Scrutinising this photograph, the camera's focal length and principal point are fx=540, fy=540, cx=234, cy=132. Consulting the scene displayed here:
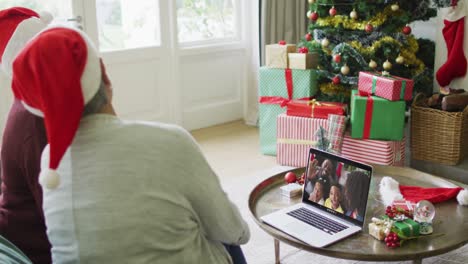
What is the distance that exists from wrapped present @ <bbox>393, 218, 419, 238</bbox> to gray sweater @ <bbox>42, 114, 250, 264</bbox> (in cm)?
86

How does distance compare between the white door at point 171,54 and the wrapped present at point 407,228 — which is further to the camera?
the white door at point 171,54

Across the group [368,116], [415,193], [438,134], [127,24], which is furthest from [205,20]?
[415,193]

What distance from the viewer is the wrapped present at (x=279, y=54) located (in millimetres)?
3842

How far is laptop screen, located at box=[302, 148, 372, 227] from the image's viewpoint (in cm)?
199

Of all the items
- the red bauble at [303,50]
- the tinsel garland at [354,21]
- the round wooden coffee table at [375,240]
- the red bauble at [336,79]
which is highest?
the tinsel garland at [354,21]

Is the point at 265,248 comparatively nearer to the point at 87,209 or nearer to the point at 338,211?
the point at 338,211

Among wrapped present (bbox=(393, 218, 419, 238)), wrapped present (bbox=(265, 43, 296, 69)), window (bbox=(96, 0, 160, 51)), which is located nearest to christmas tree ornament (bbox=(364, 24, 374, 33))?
wrapped present (bbox=(265, 43, 296, 69))

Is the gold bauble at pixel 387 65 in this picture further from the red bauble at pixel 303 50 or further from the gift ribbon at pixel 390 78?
the red bauble at pixel 303 50

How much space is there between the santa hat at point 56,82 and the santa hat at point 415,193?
1.47m

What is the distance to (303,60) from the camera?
12.3ft

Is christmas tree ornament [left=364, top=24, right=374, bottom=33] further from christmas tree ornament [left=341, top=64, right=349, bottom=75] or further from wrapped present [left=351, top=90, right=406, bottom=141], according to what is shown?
wrapped present [left=351, top=90, right=406, bottom=141]

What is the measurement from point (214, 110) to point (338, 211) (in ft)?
9.67

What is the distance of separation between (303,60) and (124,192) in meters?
2.70

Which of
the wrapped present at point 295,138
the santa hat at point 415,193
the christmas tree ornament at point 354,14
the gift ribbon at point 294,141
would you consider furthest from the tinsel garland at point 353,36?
the santa hat at point 415,193
